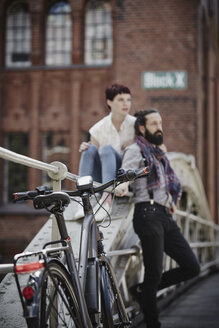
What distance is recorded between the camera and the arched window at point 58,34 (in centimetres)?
1678

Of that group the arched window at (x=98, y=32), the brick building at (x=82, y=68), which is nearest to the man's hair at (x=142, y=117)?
the brick building at (x=82, y=68)

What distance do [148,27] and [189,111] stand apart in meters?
2.34

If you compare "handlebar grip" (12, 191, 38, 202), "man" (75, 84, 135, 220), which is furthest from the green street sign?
"handlebar grip" (12, 191, 38, 202)

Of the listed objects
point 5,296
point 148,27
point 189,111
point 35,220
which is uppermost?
point 148,27

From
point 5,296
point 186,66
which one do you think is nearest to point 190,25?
point 186,66

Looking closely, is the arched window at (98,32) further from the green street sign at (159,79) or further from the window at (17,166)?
the window at (17,166)

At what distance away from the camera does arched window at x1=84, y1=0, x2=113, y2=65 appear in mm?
16484

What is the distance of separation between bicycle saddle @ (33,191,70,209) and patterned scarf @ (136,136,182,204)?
183 cm

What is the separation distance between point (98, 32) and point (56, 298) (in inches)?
574

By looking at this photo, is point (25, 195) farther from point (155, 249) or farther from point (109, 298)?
point (155, 249)

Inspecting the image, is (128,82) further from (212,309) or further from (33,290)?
(33,290)

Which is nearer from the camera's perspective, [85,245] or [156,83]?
[85,245]

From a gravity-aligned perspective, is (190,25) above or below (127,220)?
above

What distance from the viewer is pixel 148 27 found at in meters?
15.6
